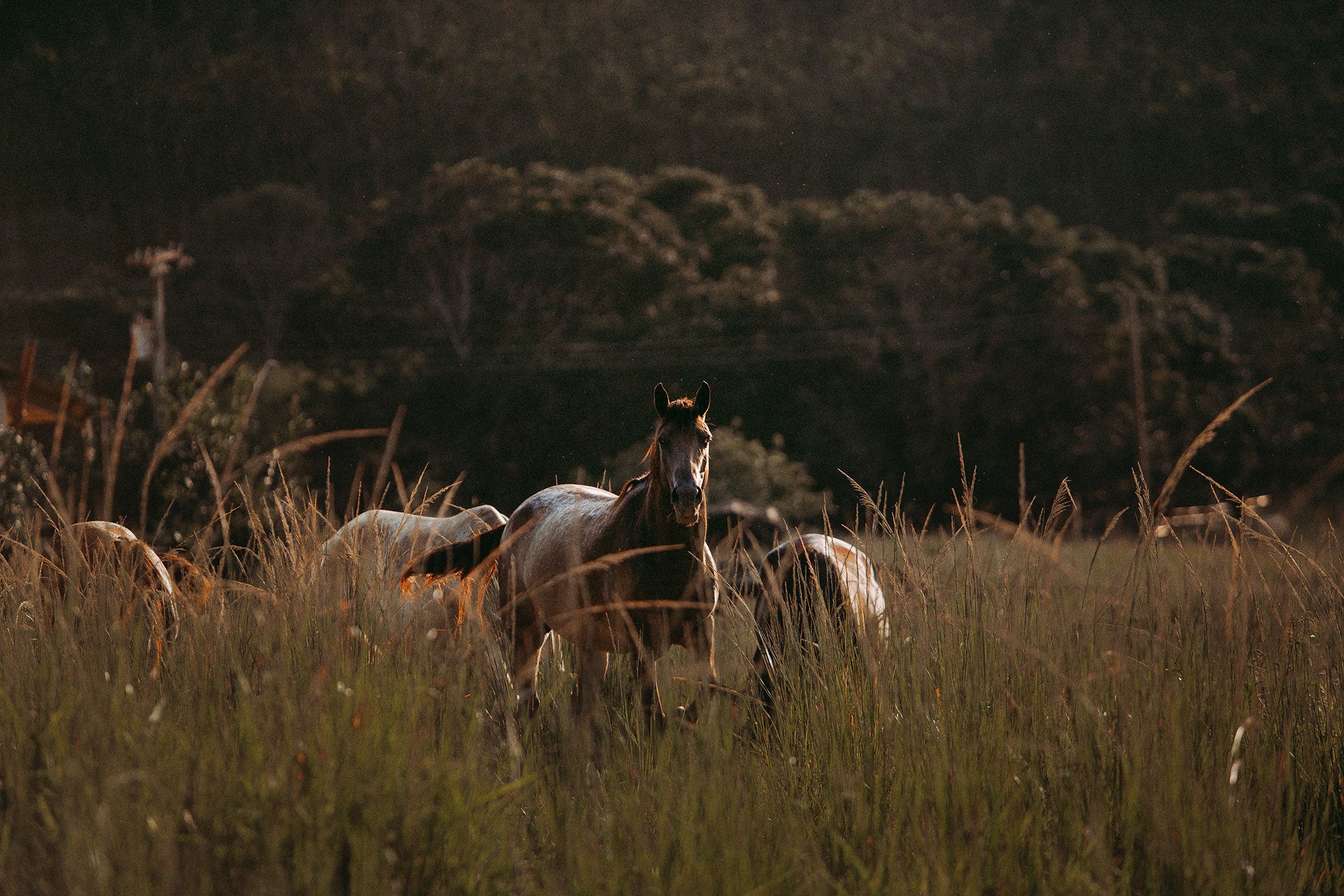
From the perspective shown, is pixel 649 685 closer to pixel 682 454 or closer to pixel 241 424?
pixel 682 454

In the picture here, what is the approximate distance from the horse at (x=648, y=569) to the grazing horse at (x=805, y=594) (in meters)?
0.26

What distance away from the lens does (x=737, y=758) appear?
2.83 meters

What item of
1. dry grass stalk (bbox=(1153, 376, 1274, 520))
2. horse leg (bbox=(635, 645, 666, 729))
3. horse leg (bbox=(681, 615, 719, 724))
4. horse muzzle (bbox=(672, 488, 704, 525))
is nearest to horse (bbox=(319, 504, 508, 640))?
horse leg (bbox=(635, 645, 666, 729))

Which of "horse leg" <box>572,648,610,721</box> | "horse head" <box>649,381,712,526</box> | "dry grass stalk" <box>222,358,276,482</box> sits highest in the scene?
"dry grass stalk" <box>222,358,276,482</box>

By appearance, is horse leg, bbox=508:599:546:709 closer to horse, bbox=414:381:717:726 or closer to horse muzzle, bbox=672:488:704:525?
horse, bbox=414:381:717:726

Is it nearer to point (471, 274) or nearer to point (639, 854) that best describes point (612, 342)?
point (471, 274)

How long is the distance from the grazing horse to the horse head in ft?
1.41

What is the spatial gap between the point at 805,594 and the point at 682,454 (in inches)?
29.9

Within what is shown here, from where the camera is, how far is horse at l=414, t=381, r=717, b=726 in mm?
4258

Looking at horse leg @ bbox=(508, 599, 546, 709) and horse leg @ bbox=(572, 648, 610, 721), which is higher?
horse leg @ bbox=(572, 648, 610, 721)

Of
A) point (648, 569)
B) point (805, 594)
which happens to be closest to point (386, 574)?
point (648, 569)

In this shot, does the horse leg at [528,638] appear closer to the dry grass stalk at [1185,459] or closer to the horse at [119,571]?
the horse at [119,571]

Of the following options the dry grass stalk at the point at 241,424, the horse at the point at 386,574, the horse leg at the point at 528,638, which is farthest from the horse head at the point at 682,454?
the dry grass stalk at the point at 241,424

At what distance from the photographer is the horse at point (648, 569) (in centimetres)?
426
